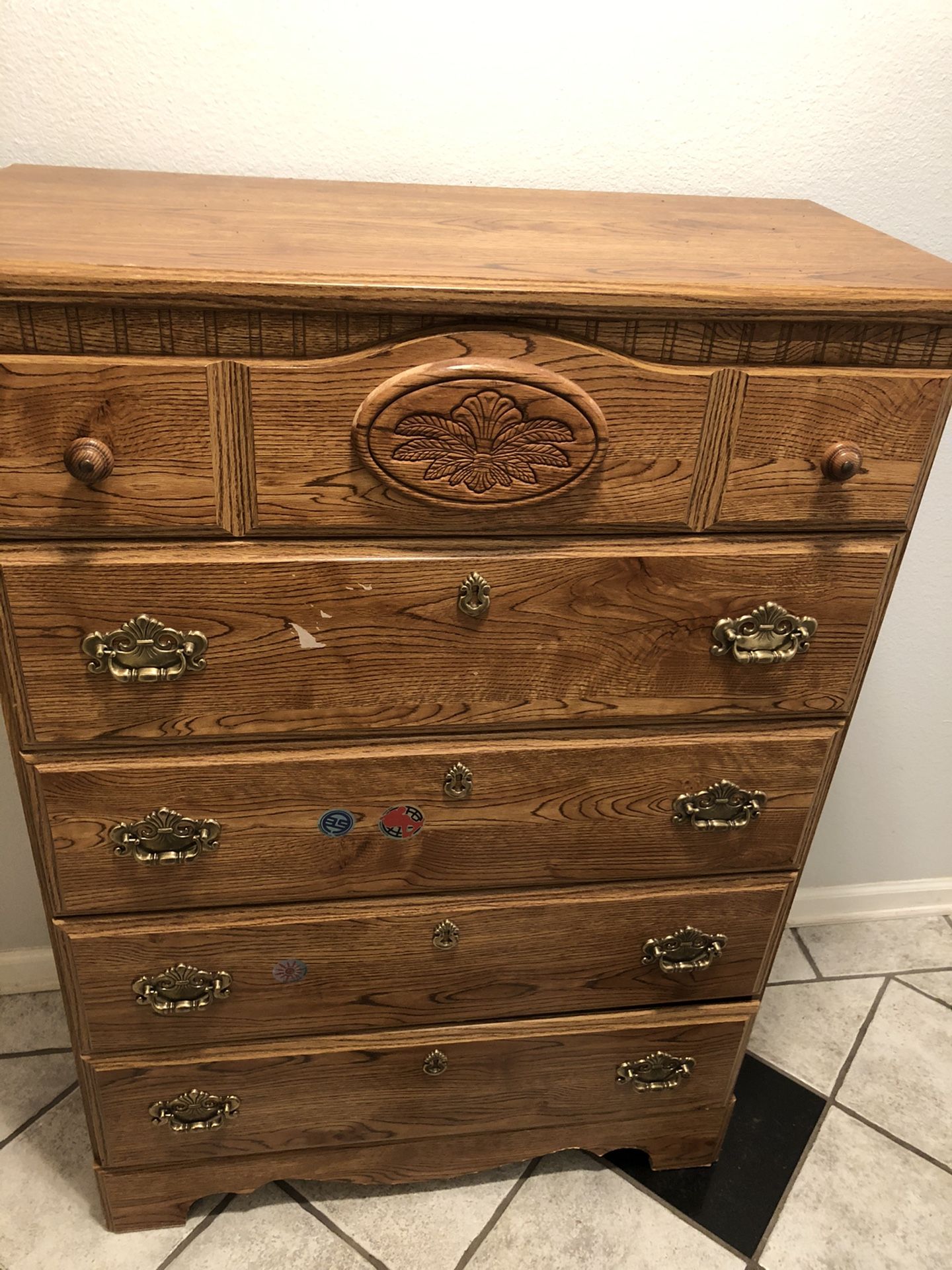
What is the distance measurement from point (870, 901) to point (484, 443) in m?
1.64

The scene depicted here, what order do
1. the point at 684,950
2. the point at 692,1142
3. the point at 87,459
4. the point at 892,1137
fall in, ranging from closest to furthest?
the point at 87,459, the point at 684,950, the point at 692,1142, the point at 892,1137

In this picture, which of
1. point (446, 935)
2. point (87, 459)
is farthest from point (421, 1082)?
point (87, 459)

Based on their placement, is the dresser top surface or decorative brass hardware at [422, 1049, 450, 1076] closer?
the dresser top surface

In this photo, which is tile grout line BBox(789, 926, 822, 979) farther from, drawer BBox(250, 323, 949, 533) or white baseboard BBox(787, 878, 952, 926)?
drawer BBox(250, 323, 949, 533)

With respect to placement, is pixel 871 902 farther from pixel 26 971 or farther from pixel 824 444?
pixel 26 971

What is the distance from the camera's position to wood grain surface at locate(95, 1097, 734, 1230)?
4.62 ft

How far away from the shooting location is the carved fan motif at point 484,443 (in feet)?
2.97

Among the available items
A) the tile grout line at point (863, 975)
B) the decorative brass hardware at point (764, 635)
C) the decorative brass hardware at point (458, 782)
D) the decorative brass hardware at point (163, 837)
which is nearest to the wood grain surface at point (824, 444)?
the decorative brass hardware at point (764, 635)

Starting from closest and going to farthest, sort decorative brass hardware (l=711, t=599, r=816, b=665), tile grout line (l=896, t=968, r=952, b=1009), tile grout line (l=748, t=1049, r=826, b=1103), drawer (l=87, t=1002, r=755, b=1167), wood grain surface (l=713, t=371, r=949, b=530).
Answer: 1. wood grain surface (l=713, t=371, r=949, b=530)
2. decorative brass hardware (l=711, t=599, r=816, b=665)
3. drawer (l=87, t=1002, r=755, b=1167)
4. tile grout line (l=748, t=1049, r=826, b=1103)
5. tile grout line (l=896, t=968, r=952, b=1009)

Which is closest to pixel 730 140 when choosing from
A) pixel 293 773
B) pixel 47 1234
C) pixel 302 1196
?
pixel 293 773

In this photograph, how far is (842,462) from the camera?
0.96 metres

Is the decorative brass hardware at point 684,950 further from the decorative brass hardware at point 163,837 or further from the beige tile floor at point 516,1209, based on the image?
the decorative brass hardware at point 163,837

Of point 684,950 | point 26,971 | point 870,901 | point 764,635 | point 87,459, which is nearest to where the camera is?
point 87,459

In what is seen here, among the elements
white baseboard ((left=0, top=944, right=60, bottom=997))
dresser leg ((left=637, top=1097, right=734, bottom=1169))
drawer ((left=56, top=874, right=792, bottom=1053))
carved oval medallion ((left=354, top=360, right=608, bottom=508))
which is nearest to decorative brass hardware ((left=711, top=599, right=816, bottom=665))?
carved oval medallion ((left=354, top=360, right=608, bottom=508))
